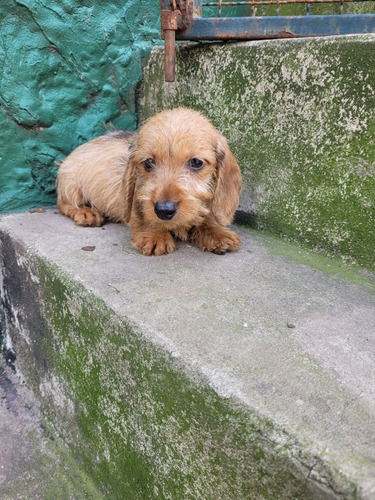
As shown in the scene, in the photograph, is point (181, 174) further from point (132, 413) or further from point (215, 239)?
point (132, 413)

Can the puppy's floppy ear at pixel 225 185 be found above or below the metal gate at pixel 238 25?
below

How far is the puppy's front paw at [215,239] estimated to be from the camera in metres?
2.59

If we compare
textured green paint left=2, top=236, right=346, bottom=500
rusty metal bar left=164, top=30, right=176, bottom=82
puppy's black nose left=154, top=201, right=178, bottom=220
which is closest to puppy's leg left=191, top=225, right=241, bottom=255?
puppy's black nose left=154, top=201, right=178, bottom=220

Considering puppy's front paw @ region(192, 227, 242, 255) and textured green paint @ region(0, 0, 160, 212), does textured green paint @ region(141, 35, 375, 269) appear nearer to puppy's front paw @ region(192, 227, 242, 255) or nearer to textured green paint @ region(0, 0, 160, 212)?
puppy's front paw @ region(192, 227, 242, 255)

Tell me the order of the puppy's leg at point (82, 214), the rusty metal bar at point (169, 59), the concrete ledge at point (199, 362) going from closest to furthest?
1. the concrete ledge at point (199, 362)
2. the rusty metal bar at point (169, 59)
3. the puppy's leg at point (82, 214)

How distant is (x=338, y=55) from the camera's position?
2.38 m

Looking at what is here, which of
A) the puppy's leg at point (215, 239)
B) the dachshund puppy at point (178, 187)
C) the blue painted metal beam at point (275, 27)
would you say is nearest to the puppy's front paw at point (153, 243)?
the dachshund puppy at point (178, 187)

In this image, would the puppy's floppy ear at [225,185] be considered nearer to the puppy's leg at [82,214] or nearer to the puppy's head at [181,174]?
the puppy's head at [181,174]

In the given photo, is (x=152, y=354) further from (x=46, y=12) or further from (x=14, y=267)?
(x=46, y=12)

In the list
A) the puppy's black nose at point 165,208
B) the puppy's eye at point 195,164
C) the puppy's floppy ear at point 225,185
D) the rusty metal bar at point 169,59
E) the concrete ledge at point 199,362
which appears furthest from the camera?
the rusty metal bar at point 169,59

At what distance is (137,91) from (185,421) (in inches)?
120

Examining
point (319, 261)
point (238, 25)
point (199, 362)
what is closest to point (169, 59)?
point (238, 25)

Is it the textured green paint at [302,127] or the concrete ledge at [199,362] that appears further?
the textured green paint at [302,127]

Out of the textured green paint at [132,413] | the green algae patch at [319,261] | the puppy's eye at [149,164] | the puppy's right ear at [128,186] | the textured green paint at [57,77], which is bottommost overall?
the textured green paint at [132,413]
